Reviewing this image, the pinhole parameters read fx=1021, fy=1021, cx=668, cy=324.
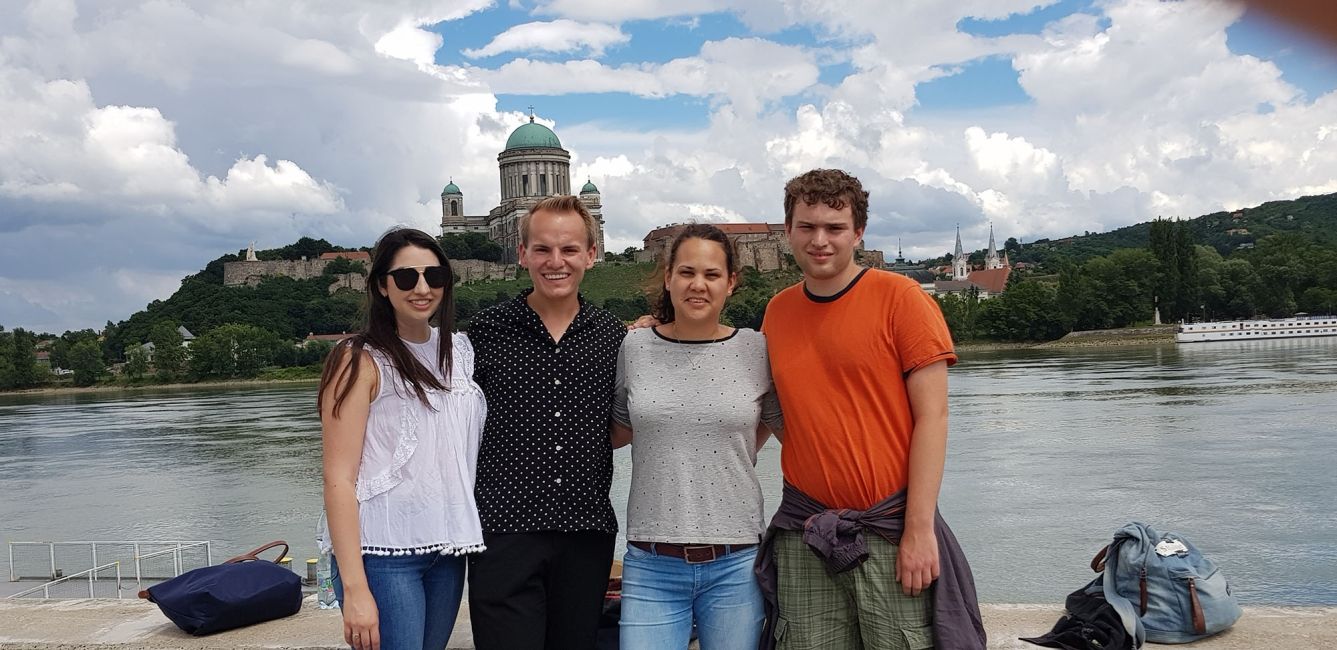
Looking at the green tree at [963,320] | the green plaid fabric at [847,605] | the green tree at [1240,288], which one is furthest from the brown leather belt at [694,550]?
the green tree at [1240,288]

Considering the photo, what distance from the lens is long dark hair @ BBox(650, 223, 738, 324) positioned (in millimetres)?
2932

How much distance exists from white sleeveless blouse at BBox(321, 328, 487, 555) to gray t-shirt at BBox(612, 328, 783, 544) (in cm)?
47

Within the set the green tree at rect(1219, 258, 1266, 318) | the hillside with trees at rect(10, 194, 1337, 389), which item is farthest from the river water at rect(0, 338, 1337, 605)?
the green tree at rect(1219, 258, 1266, 318)

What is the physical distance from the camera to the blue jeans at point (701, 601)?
277 centimetres

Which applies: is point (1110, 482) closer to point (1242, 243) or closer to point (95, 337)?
point (1242, 243)

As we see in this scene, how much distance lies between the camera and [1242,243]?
94.1 m

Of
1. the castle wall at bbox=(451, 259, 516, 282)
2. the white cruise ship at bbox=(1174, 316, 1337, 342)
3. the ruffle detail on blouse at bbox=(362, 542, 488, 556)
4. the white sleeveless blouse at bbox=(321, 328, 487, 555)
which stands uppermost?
the castle wall at bbox=(451, 259, 516, 282)

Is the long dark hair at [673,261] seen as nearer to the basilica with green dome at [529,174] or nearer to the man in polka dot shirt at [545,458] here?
the man in polka dot shirt at [545,458]

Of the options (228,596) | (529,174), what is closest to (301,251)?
(529,174)

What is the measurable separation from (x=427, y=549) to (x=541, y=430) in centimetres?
43

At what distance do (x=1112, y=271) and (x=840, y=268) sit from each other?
67.5 m

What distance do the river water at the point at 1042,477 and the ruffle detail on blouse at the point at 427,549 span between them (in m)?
8.07

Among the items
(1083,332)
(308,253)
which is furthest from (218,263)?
(1083,332)

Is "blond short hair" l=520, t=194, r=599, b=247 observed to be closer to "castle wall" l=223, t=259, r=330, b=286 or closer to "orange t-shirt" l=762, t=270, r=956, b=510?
"orange t-shirt" l=762, t=270, r=956, b=510
